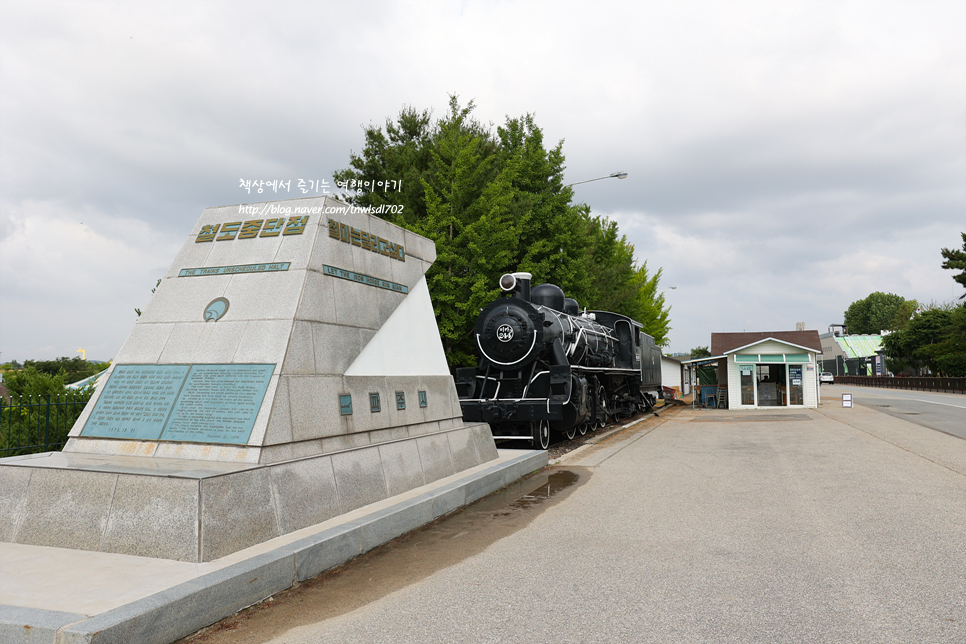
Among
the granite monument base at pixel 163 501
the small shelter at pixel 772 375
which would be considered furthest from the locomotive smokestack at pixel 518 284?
the small shelter at pixel 772 375

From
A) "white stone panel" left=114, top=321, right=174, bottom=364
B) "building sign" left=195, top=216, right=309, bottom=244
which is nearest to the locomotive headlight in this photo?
"building sign" left=195, top=216, right=309, bottom=244

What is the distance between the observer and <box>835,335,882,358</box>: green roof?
83000 mm

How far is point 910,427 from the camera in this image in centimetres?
1650

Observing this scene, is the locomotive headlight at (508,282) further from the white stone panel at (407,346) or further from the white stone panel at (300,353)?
the white stone panel at (300,353)

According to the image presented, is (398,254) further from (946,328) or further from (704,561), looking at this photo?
(946,328)

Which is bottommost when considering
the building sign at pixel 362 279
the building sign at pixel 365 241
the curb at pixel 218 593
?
the curb at pixel 218 593

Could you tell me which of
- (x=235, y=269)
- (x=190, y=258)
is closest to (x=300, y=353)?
(x=235, y=269)

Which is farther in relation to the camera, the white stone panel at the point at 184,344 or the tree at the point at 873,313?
the tree at the point at 873,313

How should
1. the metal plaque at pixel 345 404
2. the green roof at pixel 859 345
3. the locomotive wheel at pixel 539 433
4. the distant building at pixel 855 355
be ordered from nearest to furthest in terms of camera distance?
the metal plaque at pixel 345 404, the locomotive wheel at pixel 539 433, the distant building at pixel 855 355, the green roof at pixel 859 345

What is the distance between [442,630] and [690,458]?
28.1 feet

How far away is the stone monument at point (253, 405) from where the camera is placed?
4.75m

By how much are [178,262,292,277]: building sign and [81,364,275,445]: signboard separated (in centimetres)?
120

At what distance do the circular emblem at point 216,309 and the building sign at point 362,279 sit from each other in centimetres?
113

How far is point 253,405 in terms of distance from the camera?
567cm
